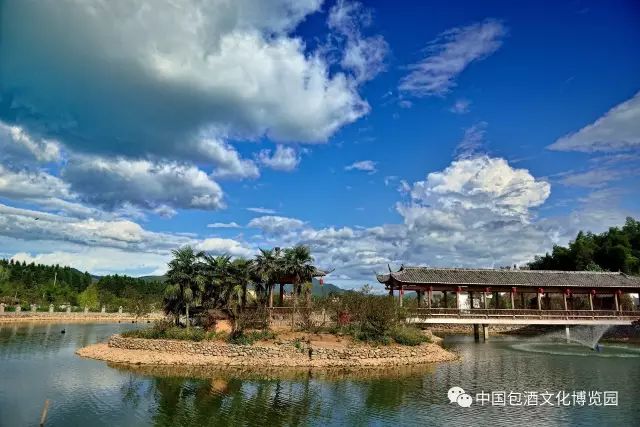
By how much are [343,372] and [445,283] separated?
64.3 ft

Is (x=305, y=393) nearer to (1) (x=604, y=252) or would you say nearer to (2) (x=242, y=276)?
(2) (x=242, y=276)

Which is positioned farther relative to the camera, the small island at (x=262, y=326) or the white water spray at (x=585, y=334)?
the white water spray at (x=585, y=334)

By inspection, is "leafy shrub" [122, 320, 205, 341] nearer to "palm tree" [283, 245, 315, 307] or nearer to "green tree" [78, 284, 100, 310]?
"palm tree" [283, 245, 315, 307]

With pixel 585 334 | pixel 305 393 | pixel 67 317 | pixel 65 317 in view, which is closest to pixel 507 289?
pixel 585 334

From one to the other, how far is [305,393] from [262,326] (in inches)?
469

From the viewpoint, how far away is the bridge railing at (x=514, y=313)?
137 ft

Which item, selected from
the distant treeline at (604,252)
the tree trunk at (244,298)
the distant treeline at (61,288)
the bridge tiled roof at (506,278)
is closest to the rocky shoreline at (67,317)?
the distant treeline at (61,288)

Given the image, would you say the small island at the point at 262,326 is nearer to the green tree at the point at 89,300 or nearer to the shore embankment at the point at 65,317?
the shore embankment at the point at 65,317

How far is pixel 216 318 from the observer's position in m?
33.9

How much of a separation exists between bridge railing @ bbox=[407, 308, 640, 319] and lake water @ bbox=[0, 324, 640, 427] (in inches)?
335

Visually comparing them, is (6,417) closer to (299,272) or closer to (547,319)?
(299,272)

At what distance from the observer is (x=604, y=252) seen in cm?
6669

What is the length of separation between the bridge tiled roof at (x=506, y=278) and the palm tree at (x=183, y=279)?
61.6 ft

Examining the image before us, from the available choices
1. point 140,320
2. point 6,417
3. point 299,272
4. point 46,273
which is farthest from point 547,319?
point 46,273
